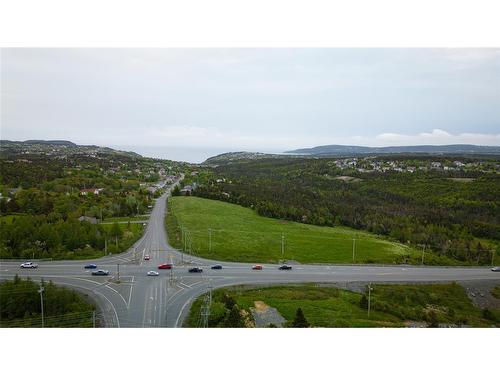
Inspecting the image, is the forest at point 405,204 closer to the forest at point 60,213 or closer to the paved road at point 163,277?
the paved road at point 163,277

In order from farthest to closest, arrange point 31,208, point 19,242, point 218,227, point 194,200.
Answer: point 194,200 → point 218,227 → point 31,208 → point 19,242

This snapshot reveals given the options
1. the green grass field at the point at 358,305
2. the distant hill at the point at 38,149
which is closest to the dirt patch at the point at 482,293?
the green grass field at the point at 358,305

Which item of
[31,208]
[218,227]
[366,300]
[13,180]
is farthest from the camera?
[13,180]

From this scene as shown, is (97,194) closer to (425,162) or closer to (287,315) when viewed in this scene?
(287,315)

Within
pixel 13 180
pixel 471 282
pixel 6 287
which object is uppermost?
pixel 13 180

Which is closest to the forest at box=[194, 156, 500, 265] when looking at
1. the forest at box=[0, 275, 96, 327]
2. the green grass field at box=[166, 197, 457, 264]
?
the green grass field at box=[166, 197, 457, 264]

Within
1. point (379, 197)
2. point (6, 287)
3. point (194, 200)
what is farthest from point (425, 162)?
point (6, 287)

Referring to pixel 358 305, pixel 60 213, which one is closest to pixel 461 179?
pixel 358 305

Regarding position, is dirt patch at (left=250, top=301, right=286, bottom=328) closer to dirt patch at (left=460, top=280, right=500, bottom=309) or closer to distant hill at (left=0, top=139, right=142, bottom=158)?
dirt patch at (left=460, top=280, right=500, bottom=309)

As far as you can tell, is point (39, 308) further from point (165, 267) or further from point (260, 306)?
point (260, 306)
